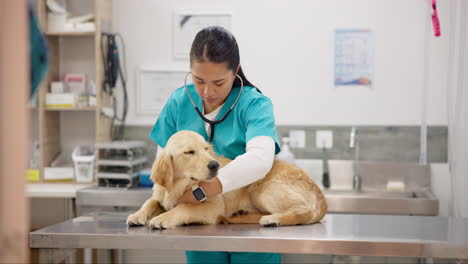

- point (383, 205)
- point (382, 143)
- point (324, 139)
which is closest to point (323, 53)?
point (324, 139)

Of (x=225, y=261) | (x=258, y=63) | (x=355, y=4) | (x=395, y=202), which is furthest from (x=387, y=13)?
(x=225, y=261)

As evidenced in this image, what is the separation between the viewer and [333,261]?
3197 mm

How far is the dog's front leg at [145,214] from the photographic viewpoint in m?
1.51

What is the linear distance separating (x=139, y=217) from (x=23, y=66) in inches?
44.3

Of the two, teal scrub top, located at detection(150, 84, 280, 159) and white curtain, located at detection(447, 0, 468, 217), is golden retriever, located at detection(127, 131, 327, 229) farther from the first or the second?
white curtain, located at detection(447, 0, 468, 217)

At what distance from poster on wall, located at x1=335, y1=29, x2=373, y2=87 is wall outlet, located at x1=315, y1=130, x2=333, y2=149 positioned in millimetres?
396

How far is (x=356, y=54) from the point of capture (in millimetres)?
3277

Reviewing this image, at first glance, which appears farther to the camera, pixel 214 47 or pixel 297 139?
pixel 297 139

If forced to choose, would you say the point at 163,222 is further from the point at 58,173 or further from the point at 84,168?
the point at 58,173

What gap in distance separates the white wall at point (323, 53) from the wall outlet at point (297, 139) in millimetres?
72

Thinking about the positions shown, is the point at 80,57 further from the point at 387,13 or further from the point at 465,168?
the point at 465,168

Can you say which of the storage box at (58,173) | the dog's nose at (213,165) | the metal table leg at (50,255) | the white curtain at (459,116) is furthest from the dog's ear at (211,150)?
the storage box at (58,173)

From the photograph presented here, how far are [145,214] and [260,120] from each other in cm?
52

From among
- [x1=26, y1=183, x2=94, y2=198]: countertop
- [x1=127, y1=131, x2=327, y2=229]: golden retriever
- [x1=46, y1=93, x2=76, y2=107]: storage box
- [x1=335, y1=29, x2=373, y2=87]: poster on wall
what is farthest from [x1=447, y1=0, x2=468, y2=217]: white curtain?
[x1=46, y1=93, x2=76, y2=107]: storage box
